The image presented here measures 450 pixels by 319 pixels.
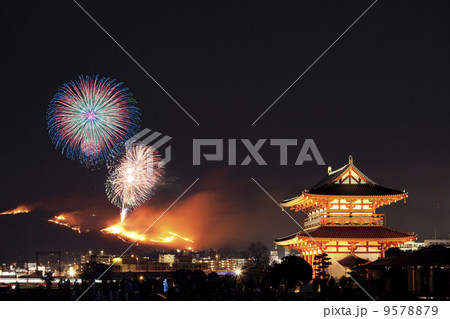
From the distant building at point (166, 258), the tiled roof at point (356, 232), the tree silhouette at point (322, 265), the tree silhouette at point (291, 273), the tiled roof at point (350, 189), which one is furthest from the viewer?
the distant building at point (166, 258)

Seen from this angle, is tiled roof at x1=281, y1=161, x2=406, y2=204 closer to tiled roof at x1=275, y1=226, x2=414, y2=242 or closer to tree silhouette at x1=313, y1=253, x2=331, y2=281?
tiled roof at x1=275, y1=226, x2=414, y2=242

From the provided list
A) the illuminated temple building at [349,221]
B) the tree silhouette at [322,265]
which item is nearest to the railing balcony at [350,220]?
the illuminated temple building at [349,221]

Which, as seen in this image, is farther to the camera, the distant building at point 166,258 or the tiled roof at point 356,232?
the distant building at point 166,258

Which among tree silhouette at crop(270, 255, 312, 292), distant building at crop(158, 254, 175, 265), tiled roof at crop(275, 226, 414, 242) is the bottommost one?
distant building at crop(158, 254, 175, 265)

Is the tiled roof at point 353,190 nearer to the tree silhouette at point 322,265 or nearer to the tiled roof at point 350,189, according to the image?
the tiled roof at point 350,189

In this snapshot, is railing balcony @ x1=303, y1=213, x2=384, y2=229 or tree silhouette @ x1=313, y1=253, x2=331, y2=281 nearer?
tree silhouette @ x1=313, y1=253, x2=331, y2=281

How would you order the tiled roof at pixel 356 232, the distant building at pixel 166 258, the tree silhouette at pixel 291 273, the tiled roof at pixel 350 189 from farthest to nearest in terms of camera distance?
the distant building at pixel 166 258 → the tiled roof at pixel 350 189 → the tiled roof at pixel 356 232 → the tree silhouette at pixel 291 273

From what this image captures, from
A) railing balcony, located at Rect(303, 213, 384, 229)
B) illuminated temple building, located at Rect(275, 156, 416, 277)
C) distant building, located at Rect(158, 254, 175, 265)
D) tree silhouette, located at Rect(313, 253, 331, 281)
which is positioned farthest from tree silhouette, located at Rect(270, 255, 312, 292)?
distant building, located at Rect(158, 254, 175, 265)
